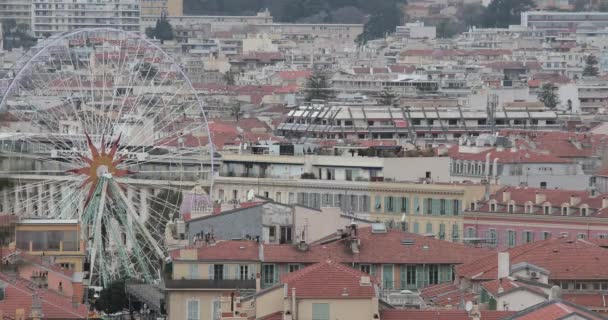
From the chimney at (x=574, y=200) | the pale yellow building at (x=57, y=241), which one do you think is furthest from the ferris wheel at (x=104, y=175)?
the chimney at (x=574, y=200)

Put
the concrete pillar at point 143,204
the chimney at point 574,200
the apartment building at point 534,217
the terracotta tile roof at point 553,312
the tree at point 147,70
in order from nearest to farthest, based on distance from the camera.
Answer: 1. the terracotta tile roof at point 553,312
2. the apartment building at point 534,217
3. the chimney at point 574,200
4. the concrete pillar at point 143,204
5. the tree at point 147,70

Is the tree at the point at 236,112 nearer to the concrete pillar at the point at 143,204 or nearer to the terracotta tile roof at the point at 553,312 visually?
the concrete pillar at the point at 143,204

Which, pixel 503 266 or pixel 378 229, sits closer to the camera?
pixel 503 266

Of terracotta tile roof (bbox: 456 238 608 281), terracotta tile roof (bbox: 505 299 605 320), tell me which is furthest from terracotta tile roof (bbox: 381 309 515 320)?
terracotta tile roof (bbox: 456 238 608 281)

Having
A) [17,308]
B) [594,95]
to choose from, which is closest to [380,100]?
[594,95]

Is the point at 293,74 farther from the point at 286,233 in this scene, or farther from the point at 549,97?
the point at 286,233

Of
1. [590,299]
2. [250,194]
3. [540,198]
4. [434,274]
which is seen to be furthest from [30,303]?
[250,194]
